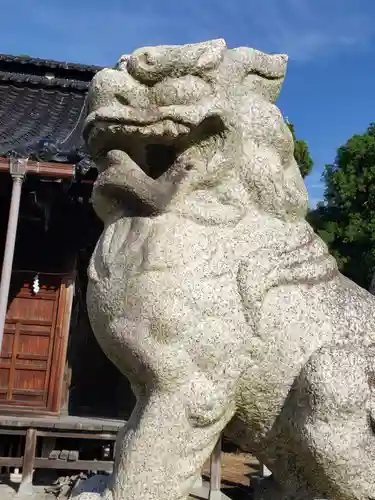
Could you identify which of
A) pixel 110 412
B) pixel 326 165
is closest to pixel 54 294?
pixel 110 412

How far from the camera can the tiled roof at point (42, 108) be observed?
206 inches

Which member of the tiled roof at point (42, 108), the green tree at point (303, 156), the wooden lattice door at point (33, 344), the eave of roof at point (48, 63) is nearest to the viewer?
the tiled roof at point (42, 108)

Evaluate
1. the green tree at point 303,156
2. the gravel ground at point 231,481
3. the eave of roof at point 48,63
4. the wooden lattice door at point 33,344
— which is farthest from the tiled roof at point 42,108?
the green tree at point 303,156

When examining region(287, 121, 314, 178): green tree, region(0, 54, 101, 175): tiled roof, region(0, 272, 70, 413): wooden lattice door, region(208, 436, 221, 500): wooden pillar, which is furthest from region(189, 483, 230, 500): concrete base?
region(287, 121, 314, 178): green tree

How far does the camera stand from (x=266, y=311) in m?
1.88

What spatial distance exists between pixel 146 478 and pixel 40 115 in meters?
7.44

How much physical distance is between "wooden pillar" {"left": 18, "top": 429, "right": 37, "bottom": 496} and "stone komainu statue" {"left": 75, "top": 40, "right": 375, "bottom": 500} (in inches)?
177

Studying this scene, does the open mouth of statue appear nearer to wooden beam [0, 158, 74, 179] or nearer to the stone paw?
the stone paw

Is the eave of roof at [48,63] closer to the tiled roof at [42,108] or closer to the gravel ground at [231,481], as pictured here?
the tiled roof at [42,108]

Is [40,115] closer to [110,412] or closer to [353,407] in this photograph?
[110,412]

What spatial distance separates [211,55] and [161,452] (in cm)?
129

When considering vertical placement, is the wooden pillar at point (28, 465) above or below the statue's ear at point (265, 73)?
below

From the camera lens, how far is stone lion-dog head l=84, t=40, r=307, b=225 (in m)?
1.92

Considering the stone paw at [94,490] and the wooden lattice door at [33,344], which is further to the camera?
the wooden lattice door at [33,344]
